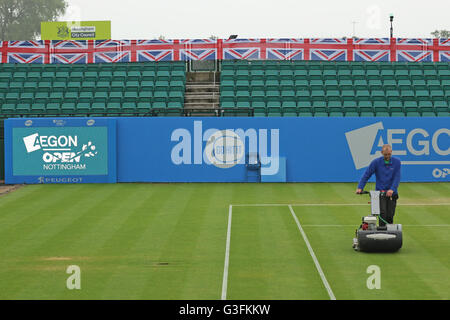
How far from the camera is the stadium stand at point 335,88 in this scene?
106 ft

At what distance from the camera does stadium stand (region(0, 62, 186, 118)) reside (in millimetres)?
32750

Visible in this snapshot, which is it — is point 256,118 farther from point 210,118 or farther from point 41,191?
point 41,191

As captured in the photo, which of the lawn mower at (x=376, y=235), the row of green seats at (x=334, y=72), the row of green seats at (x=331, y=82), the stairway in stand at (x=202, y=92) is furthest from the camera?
the row of green seats at (x=334, y=72)

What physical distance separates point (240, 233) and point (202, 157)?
1150 centimetres

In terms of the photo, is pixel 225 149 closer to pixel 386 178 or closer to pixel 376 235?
pixel 386 178

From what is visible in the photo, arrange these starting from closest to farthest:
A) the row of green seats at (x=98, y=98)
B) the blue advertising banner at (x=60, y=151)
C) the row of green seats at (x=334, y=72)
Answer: the blue advertising banner at (x=60, y=151) → the row of green seats at (x=98, y=98) → the row of green seats at (x=334, y=72)

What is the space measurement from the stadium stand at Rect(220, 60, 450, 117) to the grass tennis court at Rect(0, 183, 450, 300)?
8233 millimetres

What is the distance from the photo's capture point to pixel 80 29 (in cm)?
4588

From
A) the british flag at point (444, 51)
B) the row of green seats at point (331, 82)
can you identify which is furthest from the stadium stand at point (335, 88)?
the british flag at point (444, 51)

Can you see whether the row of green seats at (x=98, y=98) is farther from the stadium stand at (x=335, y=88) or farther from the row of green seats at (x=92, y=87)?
the stadium stand at (x=335, y=88)

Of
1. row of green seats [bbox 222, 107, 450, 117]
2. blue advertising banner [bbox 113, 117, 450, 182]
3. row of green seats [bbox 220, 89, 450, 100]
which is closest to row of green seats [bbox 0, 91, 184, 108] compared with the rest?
row of green seats [bbox 220, 89, 450, 100]

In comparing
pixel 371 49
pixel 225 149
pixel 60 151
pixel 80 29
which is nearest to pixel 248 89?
pixel 225 149

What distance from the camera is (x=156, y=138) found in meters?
27.9

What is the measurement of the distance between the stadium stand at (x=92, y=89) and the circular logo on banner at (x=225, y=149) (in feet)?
10.0
